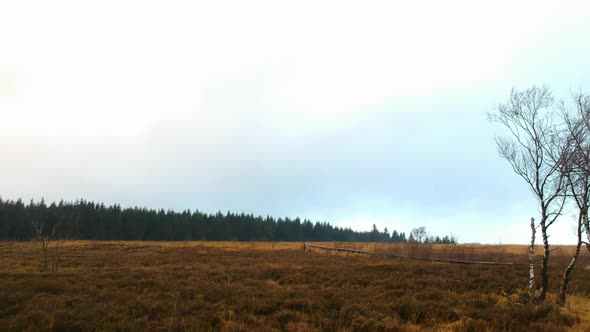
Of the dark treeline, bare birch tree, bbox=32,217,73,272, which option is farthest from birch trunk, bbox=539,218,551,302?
the dark treeline

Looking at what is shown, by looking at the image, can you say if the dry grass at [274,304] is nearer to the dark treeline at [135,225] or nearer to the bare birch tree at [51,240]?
the bare birch tree at [51,240]

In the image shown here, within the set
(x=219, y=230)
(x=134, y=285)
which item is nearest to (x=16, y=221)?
(x=219, y=230)

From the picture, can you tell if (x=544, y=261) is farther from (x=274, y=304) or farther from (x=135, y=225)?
(x=135, y=225)

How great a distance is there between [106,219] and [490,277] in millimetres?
95931

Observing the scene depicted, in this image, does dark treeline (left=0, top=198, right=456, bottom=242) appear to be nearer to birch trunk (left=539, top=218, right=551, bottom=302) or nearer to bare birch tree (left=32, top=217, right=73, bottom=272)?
bare birch tree (left=32, top=217, right=73, bottom=272)

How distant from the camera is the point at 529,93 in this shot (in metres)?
11.4

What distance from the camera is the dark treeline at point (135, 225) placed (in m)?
79.1

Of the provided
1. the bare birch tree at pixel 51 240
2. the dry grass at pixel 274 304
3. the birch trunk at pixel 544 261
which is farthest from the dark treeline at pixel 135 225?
the birch trunk at pixel 544 261

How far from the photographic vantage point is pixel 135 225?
307ft

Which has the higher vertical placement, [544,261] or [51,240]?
[544,261]

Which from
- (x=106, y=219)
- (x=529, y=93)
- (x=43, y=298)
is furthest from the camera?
(x=106, y=219)

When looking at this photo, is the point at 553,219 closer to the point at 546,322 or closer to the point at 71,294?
the point at 546,322

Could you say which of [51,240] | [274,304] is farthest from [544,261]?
[51,240]

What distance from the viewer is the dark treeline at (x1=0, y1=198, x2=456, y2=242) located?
79.1 metres
